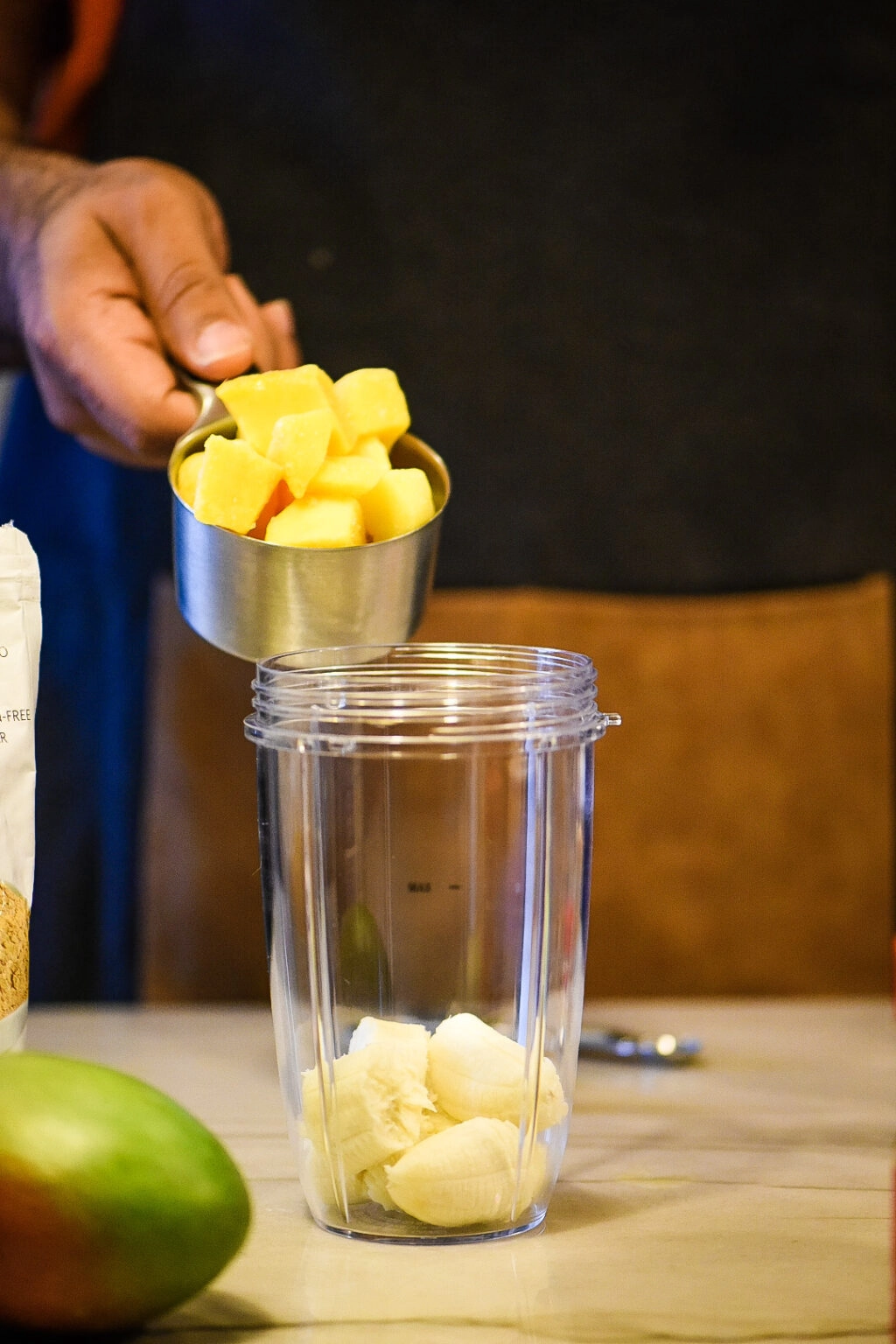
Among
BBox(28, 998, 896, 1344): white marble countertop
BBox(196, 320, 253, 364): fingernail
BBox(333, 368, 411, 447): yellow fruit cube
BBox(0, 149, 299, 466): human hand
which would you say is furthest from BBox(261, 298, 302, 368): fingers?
BBox(28, 998, 896, 1344): white marble countertop

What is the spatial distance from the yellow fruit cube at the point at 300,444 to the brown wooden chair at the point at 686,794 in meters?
0.71

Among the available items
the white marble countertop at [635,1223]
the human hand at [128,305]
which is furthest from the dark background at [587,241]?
the white marble countertop at [635,1223]

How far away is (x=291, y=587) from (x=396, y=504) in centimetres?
7

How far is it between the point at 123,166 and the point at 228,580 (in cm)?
44

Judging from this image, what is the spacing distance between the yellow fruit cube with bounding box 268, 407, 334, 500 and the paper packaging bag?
4.8 inches

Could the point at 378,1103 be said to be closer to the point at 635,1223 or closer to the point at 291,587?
the point at 635,1223

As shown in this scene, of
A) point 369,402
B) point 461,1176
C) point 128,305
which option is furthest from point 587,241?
point 461,1176

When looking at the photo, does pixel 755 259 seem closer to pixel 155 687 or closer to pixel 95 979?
pixel 155 687

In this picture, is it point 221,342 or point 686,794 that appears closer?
point 221,342

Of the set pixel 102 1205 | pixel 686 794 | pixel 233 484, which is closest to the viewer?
pixel 102 1205

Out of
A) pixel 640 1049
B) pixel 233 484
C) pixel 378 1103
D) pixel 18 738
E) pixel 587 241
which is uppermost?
pixel 587 241

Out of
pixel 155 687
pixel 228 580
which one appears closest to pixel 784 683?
pixel 155 687

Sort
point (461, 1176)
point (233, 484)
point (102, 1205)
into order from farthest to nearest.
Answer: point (233, 484) → point (461, 1176) → point (102, 1205)

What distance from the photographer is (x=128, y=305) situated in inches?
33.6
